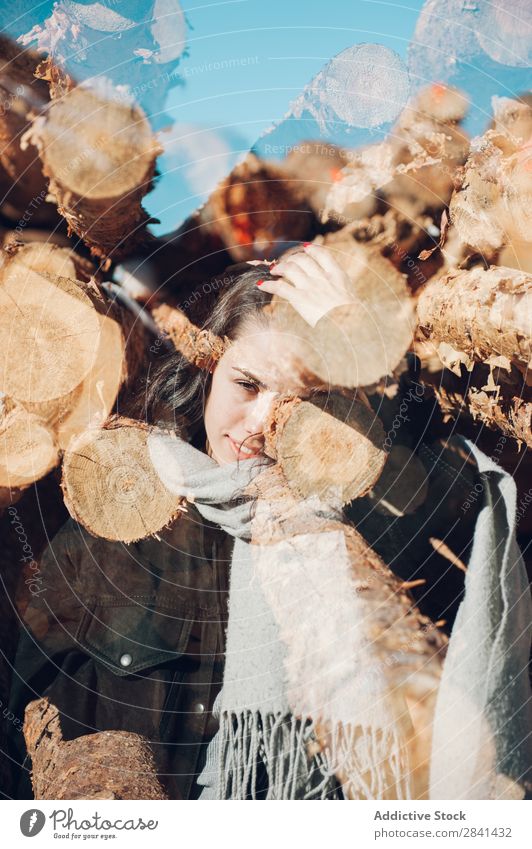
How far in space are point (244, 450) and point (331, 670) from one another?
406 mm

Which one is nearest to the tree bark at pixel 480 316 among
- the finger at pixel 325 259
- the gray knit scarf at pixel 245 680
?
the finger at pixel 325 259

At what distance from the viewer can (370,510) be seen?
3.96 feet

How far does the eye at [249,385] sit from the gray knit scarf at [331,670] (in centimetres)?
13

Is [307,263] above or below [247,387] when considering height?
above

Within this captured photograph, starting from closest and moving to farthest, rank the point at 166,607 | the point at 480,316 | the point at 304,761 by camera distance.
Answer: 1. the point at 480,316
2. the point at 304,761
3. the point at 166,607

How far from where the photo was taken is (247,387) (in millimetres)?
1176

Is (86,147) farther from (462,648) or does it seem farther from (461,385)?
(462,648)

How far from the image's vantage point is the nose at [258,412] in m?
1.16

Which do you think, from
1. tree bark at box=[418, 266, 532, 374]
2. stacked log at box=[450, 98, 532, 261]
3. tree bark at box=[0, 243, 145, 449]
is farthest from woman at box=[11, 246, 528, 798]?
stacked log at box=[450, 98, 532, 261]

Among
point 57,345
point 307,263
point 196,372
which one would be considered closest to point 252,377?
point 196,372

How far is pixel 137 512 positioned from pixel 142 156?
2.02 ft

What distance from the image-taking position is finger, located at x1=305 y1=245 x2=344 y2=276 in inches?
45.6

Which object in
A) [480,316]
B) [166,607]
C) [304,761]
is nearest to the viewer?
[480,316]

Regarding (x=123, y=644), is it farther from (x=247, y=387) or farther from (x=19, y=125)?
(x=19, y=125)
